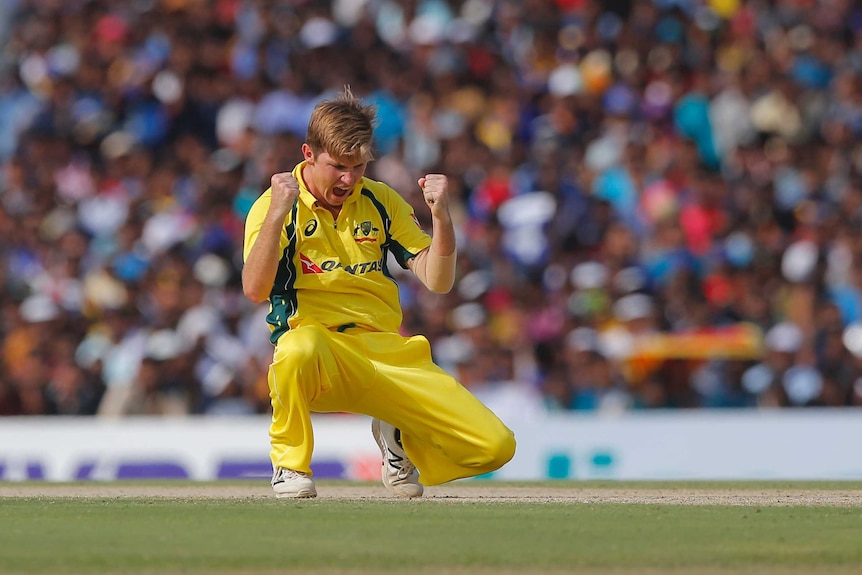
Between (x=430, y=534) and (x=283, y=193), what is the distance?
194 cm

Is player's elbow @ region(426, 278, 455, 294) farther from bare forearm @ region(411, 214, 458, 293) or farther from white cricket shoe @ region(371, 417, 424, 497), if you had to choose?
white cricket shoe @ region(371, 417, 424, 497)

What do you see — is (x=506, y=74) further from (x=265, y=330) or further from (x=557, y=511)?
(x=557, y=511)

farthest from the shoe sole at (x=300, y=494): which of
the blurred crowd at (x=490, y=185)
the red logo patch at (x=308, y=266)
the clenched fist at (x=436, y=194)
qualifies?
the blurred crowd at (x=490, y=185)

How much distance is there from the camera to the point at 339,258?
7.89 metres

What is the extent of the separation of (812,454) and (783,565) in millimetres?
6791

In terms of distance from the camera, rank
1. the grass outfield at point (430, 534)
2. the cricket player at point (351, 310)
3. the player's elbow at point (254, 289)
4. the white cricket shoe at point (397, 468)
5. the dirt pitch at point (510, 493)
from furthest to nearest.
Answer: the white cricket shoe at point (397, 468), the dirt pitch at point (510, 493), the cricket player at point (351, 310), the player's elbow at point (254, 289), the grass outfield at point (430, 534)

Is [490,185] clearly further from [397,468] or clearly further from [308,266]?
[308,266]

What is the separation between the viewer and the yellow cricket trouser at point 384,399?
25.2 ft

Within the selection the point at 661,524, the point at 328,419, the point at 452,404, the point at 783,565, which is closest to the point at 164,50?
the point at 328,419

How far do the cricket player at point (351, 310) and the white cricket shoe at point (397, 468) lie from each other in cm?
1

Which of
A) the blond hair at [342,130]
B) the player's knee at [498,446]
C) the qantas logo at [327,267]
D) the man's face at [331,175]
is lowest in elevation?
the player's knee at [498,446]

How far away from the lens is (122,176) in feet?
55.3

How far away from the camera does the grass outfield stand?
5.54 metres

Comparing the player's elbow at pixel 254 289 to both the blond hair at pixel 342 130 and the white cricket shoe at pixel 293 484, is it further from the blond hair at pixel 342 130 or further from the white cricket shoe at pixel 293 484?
the white cricket shoe at pixel 293 484
